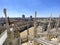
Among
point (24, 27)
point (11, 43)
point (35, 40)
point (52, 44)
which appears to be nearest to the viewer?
point (11, 43)

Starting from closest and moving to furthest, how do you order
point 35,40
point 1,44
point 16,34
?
point 1,44, point 16,34, point 35,40

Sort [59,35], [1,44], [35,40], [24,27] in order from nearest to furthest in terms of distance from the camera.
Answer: [1,44], [35,40], [59,35], [24,27]

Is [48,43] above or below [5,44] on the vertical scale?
below

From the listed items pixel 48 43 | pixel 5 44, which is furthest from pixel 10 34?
pixel 48 43

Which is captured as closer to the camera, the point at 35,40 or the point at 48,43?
the point at 48,43

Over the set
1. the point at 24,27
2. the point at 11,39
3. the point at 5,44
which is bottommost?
the point at 24,27

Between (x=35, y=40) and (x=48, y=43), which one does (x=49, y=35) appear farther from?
(x=48, y=43)

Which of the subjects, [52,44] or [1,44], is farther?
[52,44]

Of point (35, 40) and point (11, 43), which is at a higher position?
point (11, 43)

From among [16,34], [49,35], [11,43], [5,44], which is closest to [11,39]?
[11,43]

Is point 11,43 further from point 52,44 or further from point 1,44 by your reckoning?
point 52,44
